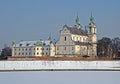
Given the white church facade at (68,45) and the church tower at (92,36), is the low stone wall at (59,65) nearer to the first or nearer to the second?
the white church facade at (68,45)

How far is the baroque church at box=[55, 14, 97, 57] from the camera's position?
82.3 meters

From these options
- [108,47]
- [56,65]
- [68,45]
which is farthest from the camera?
[68,45]

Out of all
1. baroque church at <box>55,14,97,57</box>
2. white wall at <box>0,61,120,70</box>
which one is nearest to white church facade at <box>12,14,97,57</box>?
baroque church at <box>55,14,97,57</box>

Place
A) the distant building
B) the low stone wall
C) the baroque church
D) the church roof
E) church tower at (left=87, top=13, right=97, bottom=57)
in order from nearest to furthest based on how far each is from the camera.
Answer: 1. the low stone wall
2. the baroque church
3. the church roof
4. church tower at (left=87, top=13, right=97, bottom=57)
5. the distant building

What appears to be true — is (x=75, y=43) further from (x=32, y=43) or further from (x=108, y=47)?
(x=32, y=43)

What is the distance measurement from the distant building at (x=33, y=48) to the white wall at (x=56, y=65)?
36882mm

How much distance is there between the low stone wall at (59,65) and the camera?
4622 cm

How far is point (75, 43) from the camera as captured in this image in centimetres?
8319

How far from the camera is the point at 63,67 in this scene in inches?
1901

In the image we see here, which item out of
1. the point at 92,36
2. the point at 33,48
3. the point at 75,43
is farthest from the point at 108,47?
the point at 33,48

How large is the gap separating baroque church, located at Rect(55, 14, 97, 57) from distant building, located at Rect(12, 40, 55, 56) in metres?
3.76

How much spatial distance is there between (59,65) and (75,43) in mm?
35113

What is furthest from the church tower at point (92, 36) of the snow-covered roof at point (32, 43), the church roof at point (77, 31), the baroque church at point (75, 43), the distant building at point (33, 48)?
the snow-covered roof at point (32, 43)

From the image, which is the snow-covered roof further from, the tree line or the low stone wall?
the low stone wall
